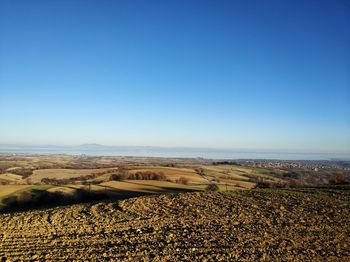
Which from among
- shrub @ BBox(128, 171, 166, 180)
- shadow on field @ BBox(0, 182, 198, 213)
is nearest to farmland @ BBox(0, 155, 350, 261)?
shadow on field @ BBox(0, 182, 198, 213)

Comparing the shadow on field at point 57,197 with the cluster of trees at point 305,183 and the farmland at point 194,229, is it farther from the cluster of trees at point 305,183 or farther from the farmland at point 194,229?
the cluster of trees at point 305,183

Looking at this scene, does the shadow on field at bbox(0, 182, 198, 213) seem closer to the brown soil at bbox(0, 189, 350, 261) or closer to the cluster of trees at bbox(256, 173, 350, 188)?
the brown soil at bbox(0, 189, 350, 261)

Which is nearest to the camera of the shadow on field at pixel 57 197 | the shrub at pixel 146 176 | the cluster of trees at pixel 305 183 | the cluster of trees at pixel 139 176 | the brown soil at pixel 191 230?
the brown soil at pixel 191 230

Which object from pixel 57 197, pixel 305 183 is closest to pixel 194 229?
pixel 57 197

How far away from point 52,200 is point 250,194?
2026cm

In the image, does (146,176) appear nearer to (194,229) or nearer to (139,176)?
(139,176)

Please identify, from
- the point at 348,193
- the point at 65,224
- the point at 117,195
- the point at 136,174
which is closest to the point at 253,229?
the point at 65,224

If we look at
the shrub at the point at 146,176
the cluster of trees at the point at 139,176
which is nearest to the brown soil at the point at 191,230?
the cluster of trees at the point at 139,176

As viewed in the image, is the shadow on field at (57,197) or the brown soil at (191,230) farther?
the shadow on field at (57,197)

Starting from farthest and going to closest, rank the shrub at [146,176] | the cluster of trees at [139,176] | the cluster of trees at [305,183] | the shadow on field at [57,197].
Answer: the shrub at [146,176] < the cluster of trees at [139,176] < the cluster of trees at [305,183] < the shadow on field at [57,197]

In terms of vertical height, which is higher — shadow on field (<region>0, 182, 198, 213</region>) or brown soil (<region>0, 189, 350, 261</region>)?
brown soil (<region>0, 189, 350, 261</region>)

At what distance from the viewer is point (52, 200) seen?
3694cm

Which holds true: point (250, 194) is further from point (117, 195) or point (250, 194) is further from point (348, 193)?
point (117, 195)

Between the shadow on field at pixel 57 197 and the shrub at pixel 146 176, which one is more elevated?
the shrub at pixel 146 176
